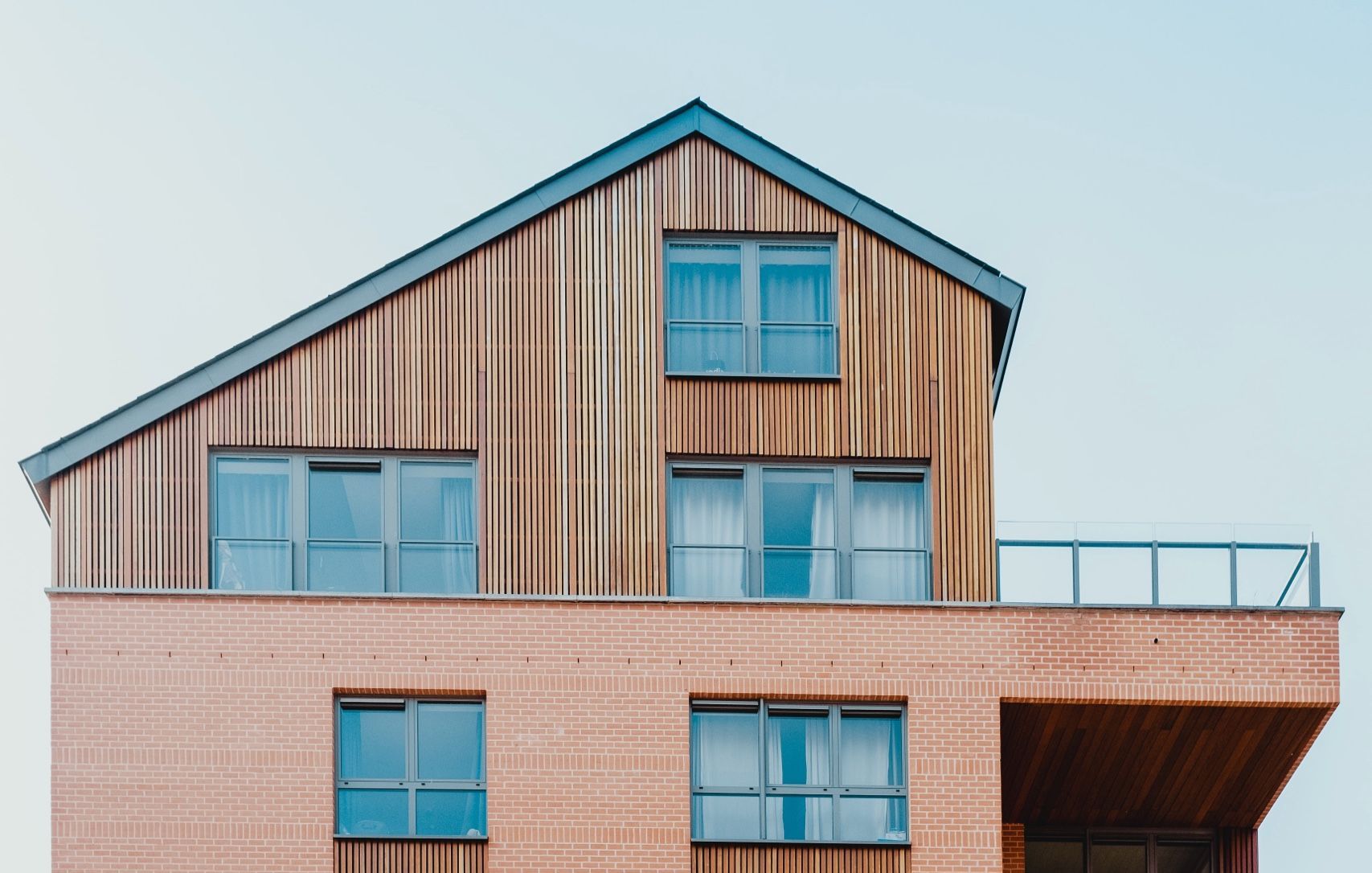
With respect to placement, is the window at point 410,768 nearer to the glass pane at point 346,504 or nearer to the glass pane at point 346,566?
the glass pane at point 346,566

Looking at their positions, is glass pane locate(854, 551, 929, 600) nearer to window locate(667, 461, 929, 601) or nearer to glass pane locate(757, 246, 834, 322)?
window locate(667, 461, 929, 601)

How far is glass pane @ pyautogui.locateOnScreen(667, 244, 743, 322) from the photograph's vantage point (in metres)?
26.6

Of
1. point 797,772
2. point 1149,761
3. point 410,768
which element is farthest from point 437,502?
point 1149,761

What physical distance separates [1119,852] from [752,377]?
27.6 feet

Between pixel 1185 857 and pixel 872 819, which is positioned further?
pixel 1185 857

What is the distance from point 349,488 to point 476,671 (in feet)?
9.34

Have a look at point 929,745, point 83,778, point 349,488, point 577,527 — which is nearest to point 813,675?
point 929,745

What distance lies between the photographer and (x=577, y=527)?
25641 mm

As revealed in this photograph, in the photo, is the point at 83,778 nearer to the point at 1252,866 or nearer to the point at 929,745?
the point at 929,745

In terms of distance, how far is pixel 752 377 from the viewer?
2619 cm

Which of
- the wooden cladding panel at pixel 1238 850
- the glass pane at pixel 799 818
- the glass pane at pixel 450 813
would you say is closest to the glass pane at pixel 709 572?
the glass pane at pixel 799 818

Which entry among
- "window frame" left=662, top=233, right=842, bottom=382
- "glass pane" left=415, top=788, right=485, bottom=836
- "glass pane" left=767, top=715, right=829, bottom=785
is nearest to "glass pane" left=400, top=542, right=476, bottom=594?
"glass pane" left=415, top=788, right=485, bottom=836

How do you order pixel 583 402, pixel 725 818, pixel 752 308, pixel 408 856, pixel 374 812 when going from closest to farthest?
pixel 408 856 < pixel 374 812 < pixel 725 818 < pixel 583 402 < pixel 752 308

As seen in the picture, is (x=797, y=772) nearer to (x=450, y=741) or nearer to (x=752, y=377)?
(x=450, y=741)
